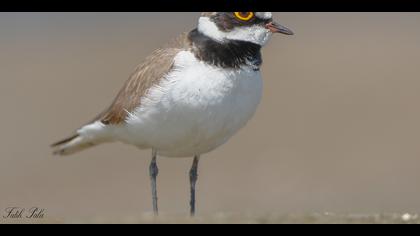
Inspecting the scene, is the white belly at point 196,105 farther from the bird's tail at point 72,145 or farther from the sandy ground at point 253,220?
the bird's tail at point 72,145

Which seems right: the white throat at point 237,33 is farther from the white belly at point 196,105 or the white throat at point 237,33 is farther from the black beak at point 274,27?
the white belly at point 196,105

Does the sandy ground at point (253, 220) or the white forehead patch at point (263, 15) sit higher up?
the white forehead patch at point (263, 15)

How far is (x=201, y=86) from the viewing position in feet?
34.2

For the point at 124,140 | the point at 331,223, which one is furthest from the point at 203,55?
the point at 331,223

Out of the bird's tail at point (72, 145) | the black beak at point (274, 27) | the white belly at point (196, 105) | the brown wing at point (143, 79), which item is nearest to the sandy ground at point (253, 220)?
the white belly at point (196, 105)

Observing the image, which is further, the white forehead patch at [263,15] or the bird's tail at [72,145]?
the bird's tail at [72,145]

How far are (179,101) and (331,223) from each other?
2.12 metres

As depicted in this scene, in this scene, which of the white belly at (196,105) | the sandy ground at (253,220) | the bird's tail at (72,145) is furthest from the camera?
the bird's tail at (72,145)

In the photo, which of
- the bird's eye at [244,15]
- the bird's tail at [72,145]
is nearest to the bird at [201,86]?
the bird's eye at [244,15]

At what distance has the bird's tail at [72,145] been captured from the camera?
1233 cm

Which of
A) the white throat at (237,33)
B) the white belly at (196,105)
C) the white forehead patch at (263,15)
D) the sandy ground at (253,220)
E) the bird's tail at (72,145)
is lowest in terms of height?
the bird's tail at (72,145)

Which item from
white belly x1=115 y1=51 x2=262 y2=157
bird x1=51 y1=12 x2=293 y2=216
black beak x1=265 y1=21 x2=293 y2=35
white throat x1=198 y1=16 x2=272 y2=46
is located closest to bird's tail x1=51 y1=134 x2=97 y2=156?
bird x1=51 y1=12 x2=293 y2=216

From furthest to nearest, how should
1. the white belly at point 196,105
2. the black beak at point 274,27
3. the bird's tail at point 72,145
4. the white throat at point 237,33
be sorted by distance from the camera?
the bird's tail at point 72,145 < the black beak at point 274,27 < the white throat at point 237,33 < the white belly at point 196,105

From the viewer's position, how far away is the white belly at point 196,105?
413 inches
